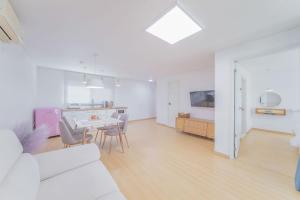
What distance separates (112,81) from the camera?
20.5 ft

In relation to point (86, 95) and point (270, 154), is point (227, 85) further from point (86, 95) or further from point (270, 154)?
point (86, 95)

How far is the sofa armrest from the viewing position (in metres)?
1.35

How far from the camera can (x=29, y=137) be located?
60.0 inches

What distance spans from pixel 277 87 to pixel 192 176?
Answer: 4.97 meters

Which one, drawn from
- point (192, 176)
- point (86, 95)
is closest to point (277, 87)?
point (192, 176)

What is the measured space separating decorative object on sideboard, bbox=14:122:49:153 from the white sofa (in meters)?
0.17

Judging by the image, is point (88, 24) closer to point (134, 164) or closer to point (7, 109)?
point (7, 109)

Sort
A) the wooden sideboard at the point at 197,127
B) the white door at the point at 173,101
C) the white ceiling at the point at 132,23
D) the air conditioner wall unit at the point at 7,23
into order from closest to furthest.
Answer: the air conditioner wall unit at the point at 7,23, the white ceiling at the point at 132,23, the wooden sideboard at the point at 197,127, the white door at the point at 173,101

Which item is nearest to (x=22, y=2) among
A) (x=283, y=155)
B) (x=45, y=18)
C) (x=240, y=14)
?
(x=45, y=18)

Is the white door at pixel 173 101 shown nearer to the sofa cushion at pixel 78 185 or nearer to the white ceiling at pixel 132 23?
the white ceiling at pixel 132 23

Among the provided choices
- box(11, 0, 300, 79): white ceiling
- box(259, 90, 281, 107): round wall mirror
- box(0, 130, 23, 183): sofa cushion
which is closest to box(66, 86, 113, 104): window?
box(11, 0, 300, 79): white ceiling

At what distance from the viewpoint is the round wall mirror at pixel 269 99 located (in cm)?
471

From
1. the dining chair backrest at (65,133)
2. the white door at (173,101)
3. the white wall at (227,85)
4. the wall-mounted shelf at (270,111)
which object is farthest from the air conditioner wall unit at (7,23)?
the wall-mounted shelf at (270,111)

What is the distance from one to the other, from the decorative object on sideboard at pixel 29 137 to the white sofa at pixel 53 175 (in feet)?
0.55
